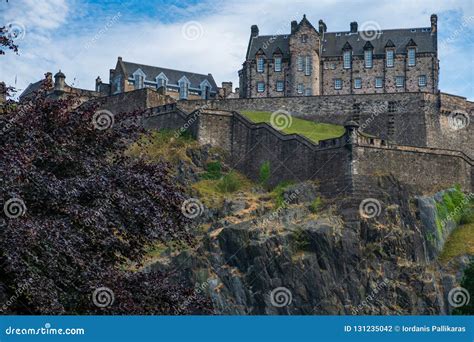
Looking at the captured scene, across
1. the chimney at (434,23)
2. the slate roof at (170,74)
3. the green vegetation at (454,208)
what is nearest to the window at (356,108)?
the green vegetation at (454,208)

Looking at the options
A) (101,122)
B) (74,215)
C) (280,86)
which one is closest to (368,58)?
(280,86)

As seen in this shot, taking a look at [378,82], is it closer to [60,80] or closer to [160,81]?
[160,81]

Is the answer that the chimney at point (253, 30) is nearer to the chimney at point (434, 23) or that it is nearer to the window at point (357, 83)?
the window at point (357, 83)

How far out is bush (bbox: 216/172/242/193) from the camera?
4552 centimetres

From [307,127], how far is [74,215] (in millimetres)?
43369

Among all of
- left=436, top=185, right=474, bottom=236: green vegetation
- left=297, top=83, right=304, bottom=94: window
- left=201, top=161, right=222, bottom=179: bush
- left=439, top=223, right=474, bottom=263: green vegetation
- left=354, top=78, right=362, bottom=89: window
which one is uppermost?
left=354, top=78, right=362, bottom=89: window

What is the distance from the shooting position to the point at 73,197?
11477 mm

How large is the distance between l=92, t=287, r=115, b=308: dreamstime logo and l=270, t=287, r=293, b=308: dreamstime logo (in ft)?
91.6

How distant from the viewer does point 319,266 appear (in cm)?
3988

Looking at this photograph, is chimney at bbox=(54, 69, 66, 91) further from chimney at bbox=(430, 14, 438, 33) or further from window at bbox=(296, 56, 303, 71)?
chimney at bbox=(430, 14, 438, 33)

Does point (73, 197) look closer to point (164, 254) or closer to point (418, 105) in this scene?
point (164, 254)

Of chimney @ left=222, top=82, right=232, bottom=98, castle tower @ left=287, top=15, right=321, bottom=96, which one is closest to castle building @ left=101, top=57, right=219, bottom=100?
chimney @ left=222, top=82, right=232, bottom=98

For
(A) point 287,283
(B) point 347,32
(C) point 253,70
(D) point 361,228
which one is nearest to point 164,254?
(A) point 287,283

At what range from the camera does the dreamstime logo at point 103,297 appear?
11300 millimetres
